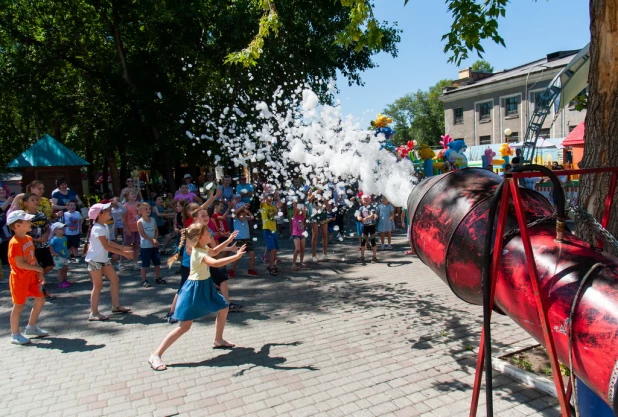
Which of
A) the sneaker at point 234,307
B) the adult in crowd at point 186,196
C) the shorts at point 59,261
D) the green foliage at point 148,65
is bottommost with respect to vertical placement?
the sneaker at point 234,307

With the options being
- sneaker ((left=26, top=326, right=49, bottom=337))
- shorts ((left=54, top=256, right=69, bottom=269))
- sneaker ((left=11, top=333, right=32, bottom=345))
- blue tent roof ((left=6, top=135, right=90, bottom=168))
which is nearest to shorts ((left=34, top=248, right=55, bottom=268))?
shorts ((left=54, top=256, right=69, bottom=269))

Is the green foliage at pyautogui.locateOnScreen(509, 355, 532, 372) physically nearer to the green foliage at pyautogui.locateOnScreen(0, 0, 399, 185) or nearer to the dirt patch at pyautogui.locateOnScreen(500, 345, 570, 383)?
the dirt patch at pyautogui.locateOnScreen(500, 345, 570, 383)

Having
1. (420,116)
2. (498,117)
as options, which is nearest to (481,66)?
(420,116)

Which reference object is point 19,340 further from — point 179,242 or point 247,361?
point 247,361

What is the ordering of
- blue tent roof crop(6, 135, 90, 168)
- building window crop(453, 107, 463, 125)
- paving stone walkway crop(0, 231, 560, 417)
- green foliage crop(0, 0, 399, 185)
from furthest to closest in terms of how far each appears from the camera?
building window crop(453, 107, 463, 125), blue tent roof crop(6, 135, 90, 168), green foliage crop(0, 0, 399, 185), paving stone walkway crop(0, 231, 560, 417)

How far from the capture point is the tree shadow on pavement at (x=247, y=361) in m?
4.41

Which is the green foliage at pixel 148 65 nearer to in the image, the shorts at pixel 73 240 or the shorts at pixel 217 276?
the shorts at pixel 73 240

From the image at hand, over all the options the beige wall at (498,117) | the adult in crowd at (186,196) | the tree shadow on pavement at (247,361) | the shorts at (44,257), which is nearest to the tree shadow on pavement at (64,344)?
the tree shadow on pavement at (247,361)

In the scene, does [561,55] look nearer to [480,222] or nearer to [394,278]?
[394,278]

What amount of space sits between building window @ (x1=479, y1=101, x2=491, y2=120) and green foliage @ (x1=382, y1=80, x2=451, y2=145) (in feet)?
60.7

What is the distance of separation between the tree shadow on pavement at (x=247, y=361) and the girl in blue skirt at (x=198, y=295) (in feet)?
0.66

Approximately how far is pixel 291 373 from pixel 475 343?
2066 millimetres

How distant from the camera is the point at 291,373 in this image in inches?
168

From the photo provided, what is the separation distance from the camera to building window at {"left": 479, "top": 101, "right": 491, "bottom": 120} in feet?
113
